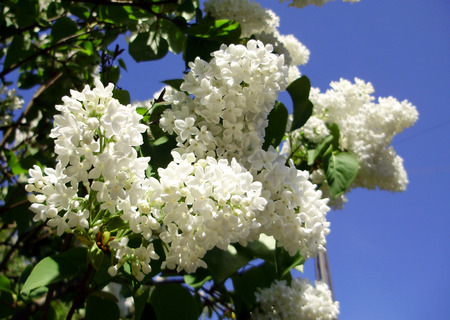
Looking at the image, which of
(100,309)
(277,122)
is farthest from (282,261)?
(100,309)

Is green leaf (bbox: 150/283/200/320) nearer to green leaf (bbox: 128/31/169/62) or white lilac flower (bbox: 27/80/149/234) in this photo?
white lilac flower (bbox: 27/80/149/234)

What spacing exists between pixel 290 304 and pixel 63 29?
1823mm

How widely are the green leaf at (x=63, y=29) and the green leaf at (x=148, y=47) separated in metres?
0.47

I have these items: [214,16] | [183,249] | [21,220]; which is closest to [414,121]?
[214,16]

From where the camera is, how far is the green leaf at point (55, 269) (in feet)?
3.60

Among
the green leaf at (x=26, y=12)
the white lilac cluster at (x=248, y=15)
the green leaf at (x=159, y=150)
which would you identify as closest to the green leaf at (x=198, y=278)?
the green leaf at (x=159, y=150)

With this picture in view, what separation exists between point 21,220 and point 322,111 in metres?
1.67

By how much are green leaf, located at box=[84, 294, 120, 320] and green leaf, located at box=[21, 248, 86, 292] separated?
16cm

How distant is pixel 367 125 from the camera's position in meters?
2.25

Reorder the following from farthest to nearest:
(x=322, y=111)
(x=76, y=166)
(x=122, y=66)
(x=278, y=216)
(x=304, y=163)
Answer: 1. (x=122, y=66)
2. (x=322, y=111)
3. (x=304, y=163)
4. (x=278, y=216)
5. (x=76, y=166)

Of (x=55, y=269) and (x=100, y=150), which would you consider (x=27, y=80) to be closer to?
(x=55, y=269)

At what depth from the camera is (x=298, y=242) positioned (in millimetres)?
1007

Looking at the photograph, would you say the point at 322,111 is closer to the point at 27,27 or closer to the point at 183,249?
the point at 183,249

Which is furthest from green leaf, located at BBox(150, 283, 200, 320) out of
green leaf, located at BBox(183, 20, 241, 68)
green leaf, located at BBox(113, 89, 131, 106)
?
green leaf, located at BBox(183, 20, 241, 68)
